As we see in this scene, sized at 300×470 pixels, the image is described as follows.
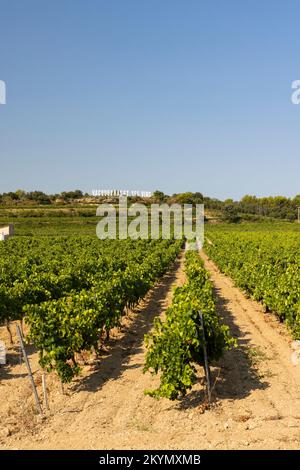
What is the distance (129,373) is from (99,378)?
2.37 ft

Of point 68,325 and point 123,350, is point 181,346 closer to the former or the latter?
point 68,325

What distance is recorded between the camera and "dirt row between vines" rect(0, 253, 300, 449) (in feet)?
23.1

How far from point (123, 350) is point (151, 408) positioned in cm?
392

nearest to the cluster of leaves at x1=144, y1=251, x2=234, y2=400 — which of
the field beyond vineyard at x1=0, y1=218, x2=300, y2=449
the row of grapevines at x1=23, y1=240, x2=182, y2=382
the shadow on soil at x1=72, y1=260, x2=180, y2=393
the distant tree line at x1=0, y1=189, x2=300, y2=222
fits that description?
→ the field beyond vineyard at x1=0, y1=218, x2=300, y2=449

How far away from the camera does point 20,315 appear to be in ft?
43.9

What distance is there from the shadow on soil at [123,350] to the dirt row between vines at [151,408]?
0.03m

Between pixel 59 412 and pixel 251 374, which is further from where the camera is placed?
pixel 251 374

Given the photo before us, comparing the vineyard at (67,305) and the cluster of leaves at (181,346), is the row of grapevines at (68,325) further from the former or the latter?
the cluster of leaves at (181,346)

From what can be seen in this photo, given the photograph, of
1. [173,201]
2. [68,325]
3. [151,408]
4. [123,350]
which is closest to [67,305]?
[68,325]

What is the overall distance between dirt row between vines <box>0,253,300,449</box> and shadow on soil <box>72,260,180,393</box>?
0.03 m

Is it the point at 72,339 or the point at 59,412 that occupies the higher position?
the point at 72,339

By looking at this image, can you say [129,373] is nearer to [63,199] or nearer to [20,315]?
[20,315]

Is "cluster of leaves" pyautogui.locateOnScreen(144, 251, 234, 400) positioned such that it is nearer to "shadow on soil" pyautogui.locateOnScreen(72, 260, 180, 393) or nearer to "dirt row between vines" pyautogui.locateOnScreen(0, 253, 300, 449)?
"dirt row between vines" pyautogui.locateOnScreen(0, 253, 300, 449)
